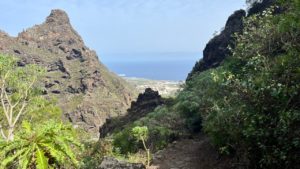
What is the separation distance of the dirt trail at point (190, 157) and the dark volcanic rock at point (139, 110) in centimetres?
2422

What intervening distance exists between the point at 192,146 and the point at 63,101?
173 meters

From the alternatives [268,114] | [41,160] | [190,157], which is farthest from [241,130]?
[190,157]

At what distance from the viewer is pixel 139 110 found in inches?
1987

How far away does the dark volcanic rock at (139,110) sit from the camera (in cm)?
4717

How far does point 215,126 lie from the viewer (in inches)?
586

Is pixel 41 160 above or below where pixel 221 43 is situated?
below

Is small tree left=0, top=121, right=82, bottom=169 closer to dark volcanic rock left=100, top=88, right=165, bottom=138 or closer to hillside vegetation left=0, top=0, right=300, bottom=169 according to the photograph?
hillside vegetation left=0, top=0, right=300, bottom=169

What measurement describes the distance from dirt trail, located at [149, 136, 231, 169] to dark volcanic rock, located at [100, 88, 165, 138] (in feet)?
79.5

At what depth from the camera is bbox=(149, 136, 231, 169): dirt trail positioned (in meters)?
16.7

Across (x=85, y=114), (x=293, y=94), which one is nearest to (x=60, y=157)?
(x=293, y=94)

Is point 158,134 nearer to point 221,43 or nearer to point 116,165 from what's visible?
point 116,165

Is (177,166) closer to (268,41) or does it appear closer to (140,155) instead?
(140,155)

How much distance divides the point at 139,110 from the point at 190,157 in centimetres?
3173

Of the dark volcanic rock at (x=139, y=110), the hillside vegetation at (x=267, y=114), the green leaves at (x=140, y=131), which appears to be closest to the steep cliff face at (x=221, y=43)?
the dark volcanic rock at (x=139, y=110)
